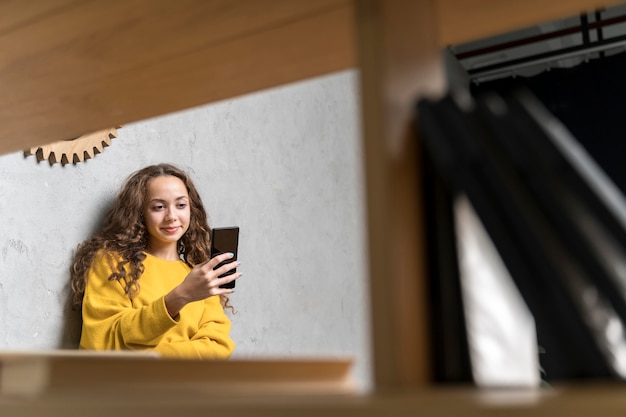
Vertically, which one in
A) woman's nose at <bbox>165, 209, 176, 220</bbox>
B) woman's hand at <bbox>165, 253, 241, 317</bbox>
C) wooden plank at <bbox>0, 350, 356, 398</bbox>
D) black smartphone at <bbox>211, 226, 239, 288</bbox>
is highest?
woman's nose at <bbox>165, 209, 176, 220</bbox>

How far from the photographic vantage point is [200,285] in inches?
85.5

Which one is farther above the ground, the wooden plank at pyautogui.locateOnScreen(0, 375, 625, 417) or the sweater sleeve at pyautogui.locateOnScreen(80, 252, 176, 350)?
the sweater sleeve at pyautogui.locateOnScreen(80, 252, 176, 350)

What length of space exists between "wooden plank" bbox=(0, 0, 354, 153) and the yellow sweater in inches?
52.9

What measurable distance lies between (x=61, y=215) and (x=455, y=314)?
6.89 ft

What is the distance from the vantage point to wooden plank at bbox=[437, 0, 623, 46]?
533mm

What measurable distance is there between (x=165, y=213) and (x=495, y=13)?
6.54ft

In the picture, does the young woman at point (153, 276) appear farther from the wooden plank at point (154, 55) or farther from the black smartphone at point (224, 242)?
the wooden plank at point (154, 55)

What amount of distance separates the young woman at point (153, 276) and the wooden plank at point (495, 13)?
1.66 meters

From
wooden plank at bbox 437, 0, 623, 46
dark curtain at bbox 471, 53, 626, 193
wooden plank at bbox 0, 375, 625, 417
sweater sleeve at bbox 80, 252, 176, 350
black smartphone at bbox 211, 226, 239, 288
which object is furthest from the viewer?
dark curtain at bbox 471, 53, 626, 193

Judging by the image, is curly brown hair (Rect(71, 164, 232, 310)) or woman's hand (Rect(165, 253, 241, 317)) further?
curly brown hair (Rect(71, 164, 232, 310))

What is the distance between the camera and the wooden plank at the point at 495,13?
533 millimetres

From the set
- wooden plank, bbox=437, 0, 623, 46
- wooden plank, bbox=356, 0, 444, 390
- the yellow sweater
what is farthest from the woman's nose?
wooden plank, bbox=356, 0, 444, 390

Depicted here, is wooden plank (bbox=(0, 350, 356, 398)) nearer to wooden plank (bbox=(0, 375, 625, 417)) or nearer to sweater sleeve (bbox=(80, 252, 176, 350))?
wooden plank (bbox=(0, 375, 625, 417))

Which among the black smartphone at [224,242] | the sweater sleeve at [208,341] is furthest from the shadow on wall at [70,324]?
the black smartphone at [224,242]
